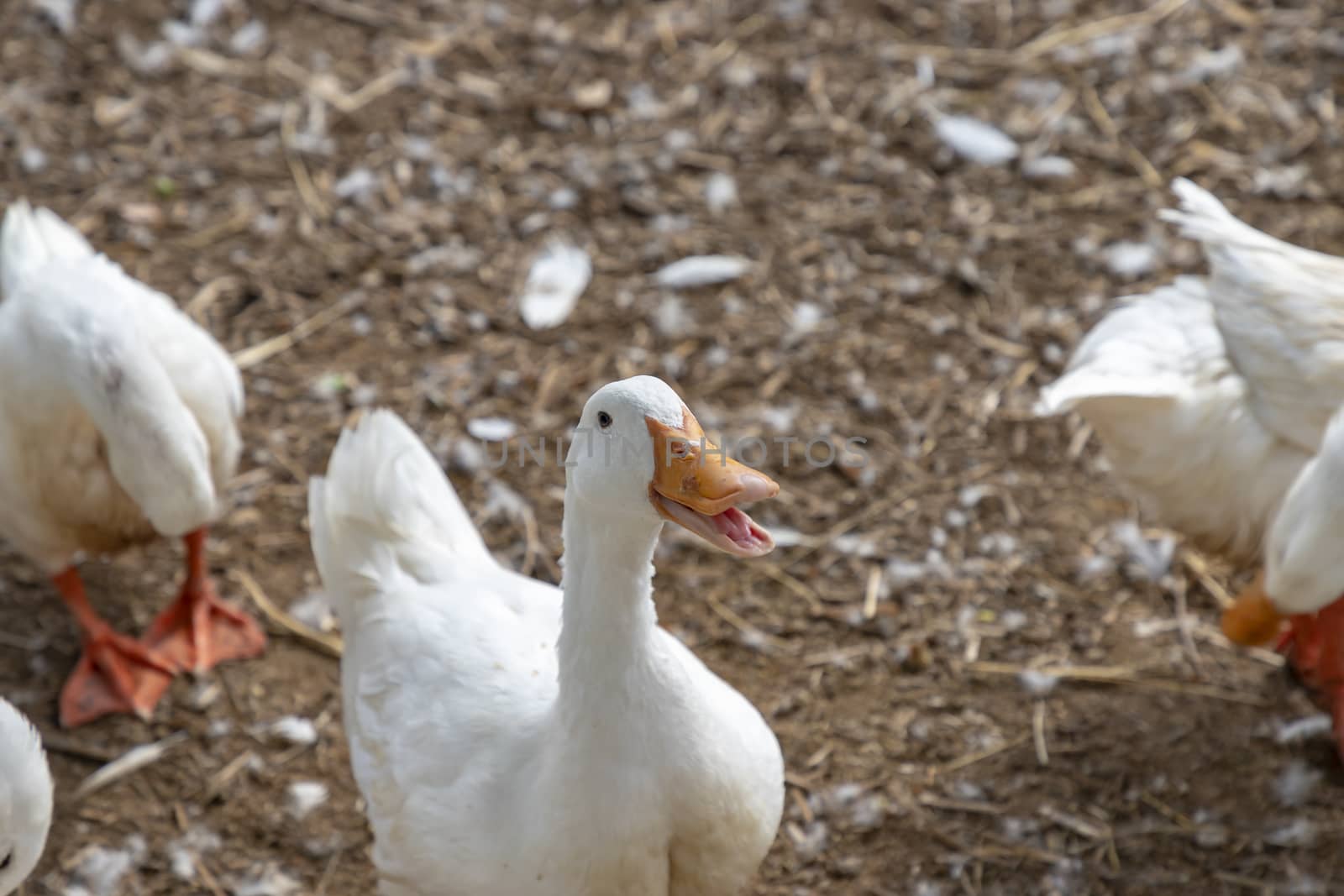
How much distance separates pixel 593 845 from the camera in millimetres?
Result: 2229

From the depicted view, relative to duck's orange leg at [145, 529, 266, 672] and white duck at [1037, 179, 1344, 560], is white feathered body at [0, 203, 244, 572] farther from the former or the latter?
white duck at [1037, 179, 1344, 560]

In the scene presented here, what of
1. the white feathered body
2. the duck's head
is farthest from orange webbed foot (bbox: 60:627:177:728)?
the duck's head

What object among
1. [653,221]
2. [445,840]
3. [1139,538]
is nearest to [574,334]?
[653,221]

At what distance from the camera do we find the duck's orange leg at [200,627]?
3371 mm

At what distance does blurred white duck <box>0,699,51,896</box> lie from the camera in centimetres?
228

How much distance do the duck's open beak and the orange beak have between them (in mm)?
1609

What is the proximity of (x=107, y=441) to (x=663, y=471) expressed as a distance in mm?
1634

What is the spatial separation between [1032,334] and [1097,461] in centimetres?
54

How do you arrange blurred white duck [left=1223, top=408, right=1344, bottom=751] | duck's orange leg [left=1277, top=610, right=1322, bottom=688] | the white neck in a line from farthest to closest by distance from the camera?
duck's orange leg [left=1277, top=610, right=1322, bottom=688], blurred white duck [left=1223, top=408, right=1344, bottom=751], the white neck

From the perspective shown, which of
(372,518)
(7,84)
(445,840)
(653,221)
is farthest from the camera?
(7,84)

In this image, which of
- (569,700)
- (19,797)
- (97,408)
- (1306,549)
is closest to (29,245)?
(97,408)

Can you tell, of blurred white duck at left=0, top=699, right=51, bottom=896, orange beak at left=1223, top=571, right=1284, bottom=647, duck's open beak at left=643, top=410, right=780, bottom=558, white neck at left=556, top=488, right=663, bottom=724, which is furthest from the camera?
orange beak at left=1223, top=571, right=1284, bottom=647

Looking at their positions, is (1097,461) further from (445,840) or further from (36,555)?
(36,555)

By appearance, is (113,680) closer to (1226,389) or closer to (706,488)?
(706,488)
